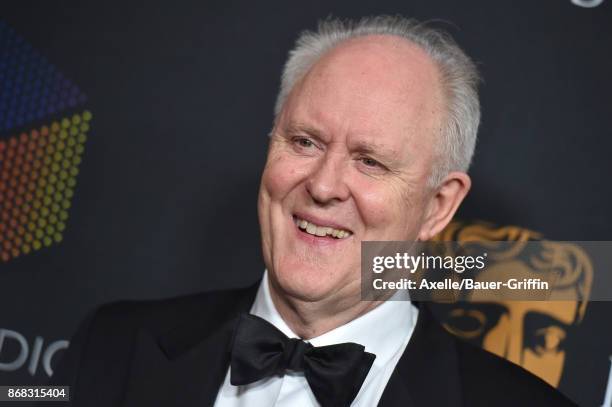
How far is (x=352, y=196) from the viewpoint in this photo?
6.40ft

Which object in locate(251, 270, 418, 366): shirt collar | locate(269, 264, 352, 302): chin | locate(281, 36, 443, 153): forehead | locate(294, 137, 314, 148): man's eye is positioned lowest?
locate(251, 270, 418, 366): shirt collar

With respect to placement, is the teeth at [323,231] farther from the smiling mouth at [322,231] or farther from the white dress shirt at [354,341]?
the white dress shirt at [354,341]

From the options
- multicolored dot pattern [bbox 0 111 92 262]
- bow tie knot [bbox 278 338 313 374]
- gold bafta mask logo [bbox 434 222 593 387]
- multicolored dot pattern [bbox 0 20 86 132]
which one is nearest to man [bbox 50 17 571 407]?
bow tie knot [bbox 278 338 313 374]

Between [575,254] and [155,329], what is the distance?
A: 1208mm

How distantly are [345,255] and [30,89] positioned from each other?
138 centimetres

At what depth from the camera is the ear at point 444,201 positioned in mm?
2125

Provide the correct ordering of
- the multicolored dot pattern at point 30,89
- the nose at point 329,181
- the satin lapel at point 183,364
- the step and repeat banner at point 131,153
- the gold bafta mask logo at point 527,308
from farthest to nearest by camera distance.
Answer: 1. the multicolored dot pattern at point 30,89
2. the step and repeat banner at point 131,153
3. the gold bafta mask logo at point 527,308
4. the satin lapel at point 183,364
5. the nose at point 329,181

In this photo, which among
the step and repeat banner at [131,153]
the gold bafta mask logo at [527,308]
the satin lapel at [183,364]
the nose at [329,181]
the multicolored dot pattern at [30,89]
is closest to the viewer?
the nose at [329,181]

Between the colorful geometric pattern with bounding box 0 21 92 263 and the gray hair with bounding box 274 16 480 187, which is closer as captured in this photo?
the gray hair with bounding box 274 16 480 187

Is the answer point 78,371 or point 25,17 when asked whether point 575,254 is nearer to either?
point 78,371

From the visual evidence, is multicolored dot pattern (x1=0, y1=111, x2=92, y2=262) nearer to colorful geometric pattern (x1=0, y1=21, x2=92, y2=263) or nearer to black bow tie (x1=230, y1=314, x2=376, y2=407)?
colorful geometric pattern (x1=0, y1=21, x2=92, y2=263)

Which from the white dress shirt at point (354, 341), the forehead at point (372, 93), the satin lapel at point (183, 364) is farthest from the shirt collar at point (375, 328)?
the forehead at point (372, 93)

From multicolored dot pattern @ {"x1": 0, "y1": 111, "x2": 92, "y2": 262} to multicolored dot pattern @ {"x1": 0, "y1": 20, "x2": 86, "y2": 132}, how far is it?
0.18 feet

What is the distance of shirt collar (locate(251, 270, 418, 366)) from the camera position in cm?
206
